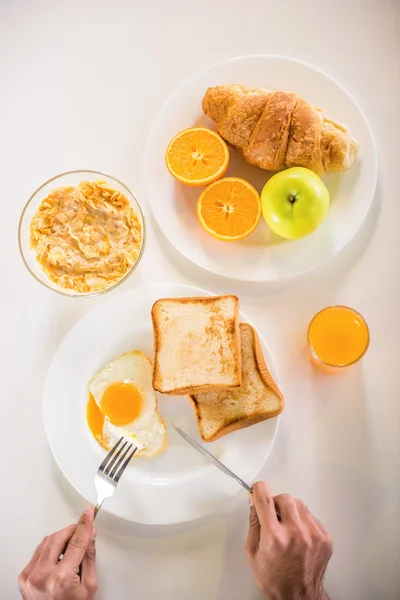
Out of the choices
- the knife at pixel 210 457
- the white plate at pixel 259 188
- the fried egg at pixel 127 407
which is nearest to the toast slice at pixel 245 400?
the knife at pixel 210 457

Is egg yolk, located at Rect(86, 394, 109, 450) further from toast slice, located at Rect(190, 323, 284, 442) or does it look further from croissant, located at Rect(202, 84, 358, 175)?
croissant, located at Rect(202, 84, 358, 175)

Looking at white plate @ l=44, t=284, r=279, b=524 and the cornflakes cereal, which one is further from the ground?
the cornflakes cereal

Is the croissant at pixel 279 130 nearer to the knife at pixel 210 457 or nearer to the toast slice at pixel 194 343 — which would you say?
the toast slice at pixel 194 343

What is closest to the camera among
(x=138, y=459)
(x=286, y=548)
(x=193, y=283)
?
(x=286, y=548)

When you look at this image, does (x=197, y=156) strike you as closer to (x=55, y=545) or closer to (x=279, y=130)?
(x=279, y=130)

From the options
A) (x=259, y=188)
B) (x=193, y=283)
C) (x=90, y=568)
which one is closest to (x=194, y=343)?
(x=193, y=283)

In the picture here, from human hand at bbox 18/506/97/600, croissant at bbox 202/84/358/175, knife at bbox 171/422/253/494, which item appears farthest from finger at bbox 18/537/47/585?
croissant at bbox 202/84/358/175
